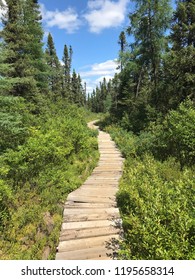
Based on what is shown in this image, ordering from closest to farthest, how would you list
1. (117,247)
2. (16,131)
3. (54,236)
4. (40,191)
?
(117,247) < (54,236) < (40,191) < (16,131)

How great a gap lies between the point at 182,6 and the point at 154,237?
16.1 metres

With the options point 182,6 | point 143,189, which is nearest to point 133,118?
point 182,6

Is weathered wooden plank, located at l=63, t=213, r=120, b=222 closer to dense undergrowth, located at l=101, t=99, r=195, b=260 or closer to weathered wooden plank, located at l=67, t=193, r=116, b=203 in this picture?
dense undergrowth, located at l=101, t=99, r=195, b=260

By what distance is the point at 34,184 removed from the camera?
7246 millimetres

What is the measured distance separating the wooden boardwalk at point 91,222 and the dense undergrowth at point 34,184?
0.36m

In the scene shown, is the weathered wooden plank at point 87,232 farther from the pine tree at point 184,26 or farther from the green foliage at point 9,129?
the pine tree at point 184,26

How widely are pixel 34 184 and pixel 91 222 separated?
2748mm

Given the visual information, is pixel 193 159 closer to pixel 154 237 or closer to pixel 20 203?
pixel 154 237

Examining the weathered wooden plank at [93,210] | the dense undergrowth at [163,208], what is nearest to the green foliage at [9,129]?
the weathered wooden plank at [93,210]

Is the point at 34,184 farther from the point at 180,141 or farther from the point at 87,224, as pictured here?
the point at 180,141

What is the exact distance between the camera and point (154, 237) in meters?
3.76

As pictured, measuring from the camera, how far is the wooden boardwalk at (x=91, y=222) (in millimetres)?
4398

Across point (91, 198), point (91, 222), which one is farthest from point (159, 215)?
point (91, 198)
